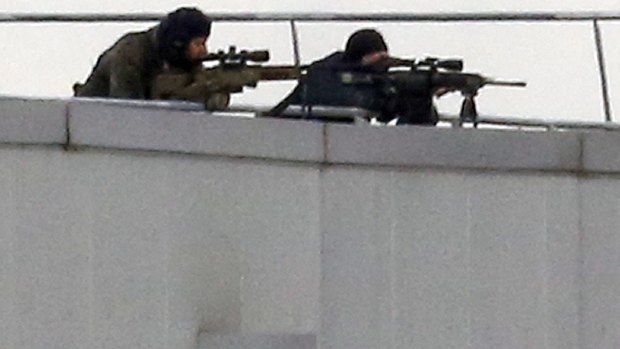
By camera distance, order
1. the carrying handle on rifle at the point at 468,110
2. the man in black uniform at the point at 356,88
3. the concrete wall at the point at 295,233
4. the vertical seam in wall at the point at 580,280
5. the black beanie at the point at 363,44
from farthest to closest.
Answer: the carrying handle on rifle at the point at 468,110 → the vertical seam in wall at the point at 580,280 → the black beanie at the point at 363,44 → the man in black uniform at the point at 356,88 → the concrete wall at the point at 295,233

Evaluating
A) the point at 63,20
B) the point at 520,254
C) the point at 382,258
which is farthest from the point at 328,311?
the point at 63,20

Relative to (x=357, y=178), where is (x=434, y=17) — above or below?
above

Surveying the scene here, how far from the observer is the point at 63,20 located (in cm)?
1405

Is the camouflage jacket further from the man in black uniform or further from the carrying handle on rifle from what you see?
the carrying handle on rifle

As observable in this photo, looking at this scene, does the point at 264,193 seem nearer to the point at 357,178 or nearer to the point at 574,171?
the point at 357,178

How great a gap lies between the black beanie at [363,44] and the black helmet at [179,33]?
824 millimetres

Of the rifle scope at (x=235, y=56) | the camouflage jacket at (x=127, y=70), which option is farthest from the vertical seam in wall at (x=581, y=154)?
the camouflage jacket at (x=127, y=70)

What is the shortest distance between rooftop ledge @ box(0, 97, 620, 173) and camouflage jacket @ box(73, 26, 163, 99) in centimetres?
44

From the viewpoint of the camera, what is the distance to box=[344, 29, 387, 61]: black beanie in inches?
524

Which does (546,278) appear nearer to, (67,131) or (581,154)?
(581,154)

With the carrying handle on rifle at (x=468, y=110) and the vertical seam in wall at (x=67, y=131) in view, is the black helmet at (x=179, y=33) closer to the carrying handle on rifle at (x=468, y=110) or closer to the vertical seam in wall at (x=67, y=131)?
the vertical seam in wall at (x=67, y=131)

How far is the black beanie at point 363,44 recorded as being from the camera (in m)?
13.3

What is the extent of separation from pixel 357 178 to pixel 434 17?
2.10 meters

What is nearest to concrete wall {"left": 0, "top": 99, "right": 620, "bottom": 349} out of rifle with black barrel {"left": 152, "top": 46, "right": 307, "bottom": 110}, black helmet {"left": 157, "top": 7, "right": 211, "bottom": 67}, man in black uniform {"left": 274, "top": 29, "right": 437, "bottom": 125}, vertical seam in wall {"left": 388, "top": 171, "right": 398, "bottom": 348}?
vertical seam in wall {"left": 388, "top": 171, "right": 398, "bottom": 348}
